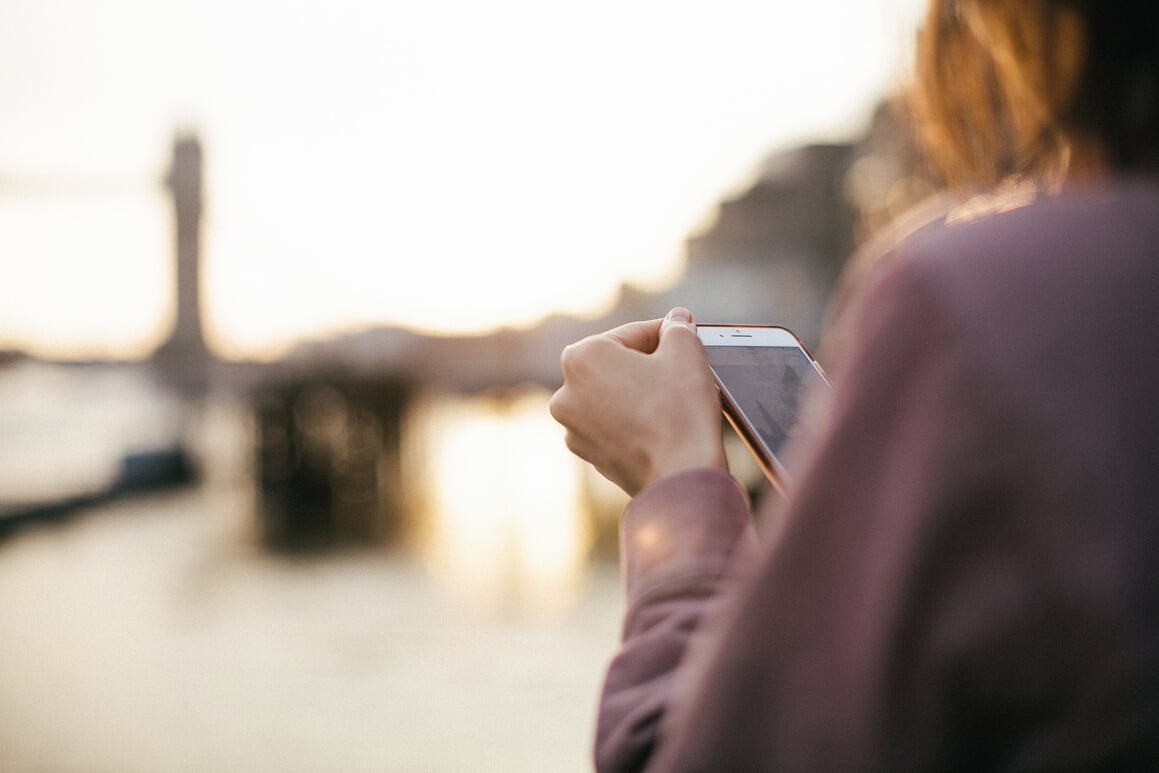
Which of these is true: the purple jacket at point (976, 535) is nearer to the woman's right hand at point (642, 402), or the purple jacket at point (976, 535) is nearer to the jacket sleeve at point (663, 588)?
the jacket sleeve at point (663, 588)

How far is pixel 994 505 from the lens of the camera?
0.46m

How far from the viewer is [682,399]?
2.67ft

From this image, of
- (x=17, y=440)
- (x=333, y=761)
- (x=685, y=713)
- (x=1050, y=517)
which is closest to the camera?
(x=1050, y=517)

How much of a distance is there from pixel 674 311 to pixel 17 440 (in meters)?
18.3

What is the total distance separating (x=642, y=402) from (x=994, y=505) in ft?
1.26

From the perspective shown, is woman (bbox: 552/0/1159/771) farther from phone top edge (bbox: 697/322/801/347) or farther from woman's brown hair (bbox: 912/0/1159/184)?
phone top edge (bbox: 697/322/801/347)

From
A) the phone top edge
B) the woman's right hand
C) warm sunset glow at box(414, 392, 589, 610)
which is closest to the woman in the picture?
the woman's right hand

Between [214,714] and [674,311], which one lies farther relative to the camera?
[214,714]

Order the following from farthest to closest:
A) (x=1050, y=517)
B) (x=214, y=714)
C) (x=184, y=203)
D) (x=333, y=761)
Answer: (x=184, y=203), (x=214, y=714), (x=333, y=761), (x=1050, y=517)

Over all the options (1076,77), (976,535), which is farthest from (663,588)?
(1076,77)

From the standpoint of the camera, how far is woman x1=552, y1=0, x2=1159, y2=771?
46 centimetres

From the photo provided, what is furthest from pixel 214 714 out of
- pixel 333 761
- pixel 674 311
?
pixel 674 311

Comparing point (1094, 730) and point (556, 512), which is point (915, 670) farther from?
point (556, 512)

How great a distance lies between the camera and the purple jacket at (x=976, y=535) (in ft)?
1.50
